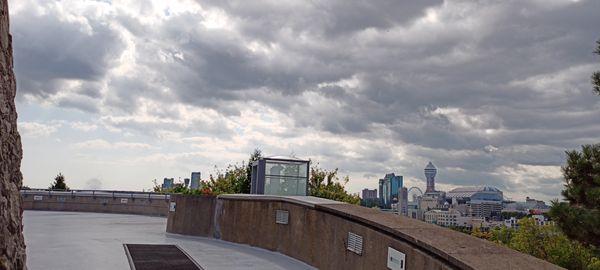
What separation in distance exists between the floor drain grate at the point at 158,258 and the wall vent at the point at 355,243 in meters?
3.00

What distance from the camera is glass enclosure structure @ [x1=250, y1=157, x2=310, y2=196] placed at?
55.6ft

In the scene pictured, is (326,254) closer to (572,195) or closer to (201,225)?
(572,195)

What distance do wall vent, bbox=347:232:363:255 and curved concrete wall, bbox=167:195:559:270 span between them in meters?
0.07

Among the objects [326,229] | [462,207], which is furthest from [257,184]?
[462,207]

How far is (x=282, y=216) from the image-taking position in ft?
31.7

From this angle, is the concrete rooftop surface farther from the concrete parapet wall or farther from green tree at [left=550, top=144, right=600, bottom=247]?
green tree at [left=550, top=144, right=600, bottom=247]

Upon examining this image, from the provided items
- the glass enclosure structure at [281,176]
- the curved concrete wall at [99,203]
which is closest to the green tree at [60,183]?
the curved concrete wall at [99,203]

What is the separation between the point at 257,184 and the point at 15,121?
12572mm

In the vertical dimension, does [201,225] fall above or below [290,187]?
below

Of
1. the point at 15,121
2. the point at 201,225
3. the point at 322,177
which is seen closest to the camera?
the point at 15,121

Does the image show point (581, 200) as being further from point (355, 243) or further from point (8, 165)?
point (8, 165)

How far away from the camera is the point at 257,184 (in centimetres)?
1708

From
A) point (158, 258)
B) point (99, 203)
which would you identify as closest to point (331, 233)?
point (158, 258)

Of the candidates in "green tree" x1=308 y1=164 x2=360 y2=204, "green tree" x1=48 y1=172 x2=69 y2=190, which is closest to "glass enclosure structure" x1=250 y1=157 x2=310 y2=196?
"green tree" x1=308 y1=164 x2=360 y2=204
